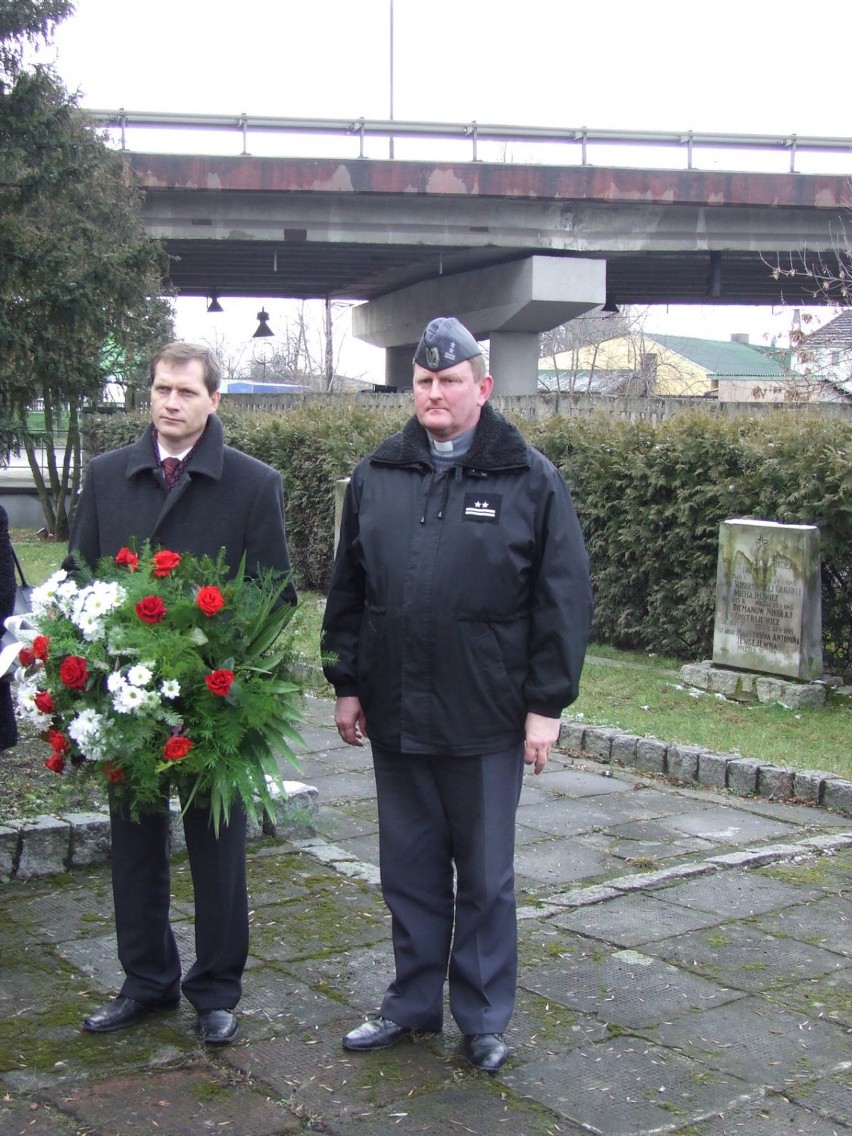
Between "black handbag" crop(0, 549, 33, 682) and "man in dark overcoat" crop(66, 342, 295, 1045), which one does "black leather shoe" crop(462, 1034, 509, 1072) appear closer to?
"man in dark overcoat" crop(66, 342, 295, 1045)

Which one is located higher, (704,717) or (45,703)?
(45,703)

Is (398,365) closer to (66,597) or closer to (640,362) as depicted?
(640,362)

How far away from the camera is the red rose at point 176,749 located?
3.54m

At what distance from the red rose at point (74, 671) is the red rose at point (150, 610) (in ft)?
0.69

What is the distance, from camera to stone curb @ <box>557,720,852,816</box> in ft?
22.7

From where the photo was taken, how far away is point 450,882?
4027mm

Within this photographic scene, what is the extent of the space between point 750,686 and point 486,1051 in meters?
6.60

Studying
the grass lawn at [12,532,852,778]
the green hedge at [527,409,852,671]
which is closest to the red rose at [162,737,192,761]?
the grass lawn at [12,532,852,778]

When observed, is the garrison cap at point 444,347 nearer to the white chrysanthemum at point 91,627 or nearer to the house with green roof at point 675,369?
the white chrysanthemum at point 91,627

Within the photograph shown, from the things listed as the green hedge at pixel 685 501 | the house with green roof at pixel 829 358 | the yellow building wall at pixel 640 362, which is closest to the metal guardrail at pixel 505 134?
the house with green roof at pixel 829 358

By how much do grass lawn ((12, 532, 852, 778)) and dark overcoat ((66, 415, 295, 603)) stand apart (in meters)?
2.89

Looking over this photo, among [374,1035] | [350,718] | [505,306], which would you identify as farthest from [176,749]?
[505,306]

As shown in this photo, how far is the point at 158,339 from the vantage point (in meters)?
23.4

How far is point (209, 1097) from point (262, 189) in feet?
79.1
